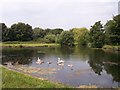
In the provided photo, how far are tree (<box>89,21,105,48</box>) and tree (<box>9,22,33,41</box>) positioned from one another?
1163 inches

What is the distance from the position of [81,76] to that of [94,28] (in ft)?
151

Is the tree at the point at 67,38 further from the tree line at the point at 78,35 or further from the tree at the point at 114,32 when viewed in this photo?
the tree at the point at 114,32

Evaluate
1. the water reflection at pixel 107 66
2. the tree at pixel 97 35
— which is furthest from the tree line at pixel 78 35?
the water reflection at pixel 107 66

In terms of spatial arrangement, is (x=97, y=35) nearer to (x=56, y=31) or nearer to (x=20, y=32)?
(x=20, y=32)

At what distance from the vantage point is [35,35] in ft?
Answer: 333

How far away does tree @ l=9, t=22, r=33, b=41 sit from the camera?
84.6 m

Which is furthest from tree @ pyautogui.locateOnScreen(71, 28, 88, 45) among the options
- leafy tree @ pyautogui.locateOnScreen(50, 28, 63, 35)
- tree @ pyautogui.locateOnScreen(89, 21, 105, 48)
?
tree @ pyautogui.locateOnScreen(89, 21, 105, 48)

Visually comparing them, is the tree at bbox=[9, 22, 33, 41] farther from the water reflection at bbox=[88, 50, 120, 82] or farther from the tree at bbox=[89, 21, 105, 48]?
the water reflection at bbox=[88, 50, 120, 82]

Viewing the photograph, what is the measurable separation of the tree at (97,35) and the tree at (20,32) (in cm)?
2955

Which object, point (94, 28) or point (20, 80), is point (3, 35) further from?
point (20, 80)

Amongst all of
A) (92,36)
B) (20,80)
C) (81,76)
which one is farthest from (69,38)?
(20,80)

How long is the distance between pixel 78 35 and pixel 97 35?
2986 centimetres

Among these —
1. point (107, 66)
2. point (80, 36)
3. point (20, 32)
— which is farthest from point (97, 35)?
point (107, 66)

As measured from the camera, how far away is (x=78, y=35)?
9450cm
